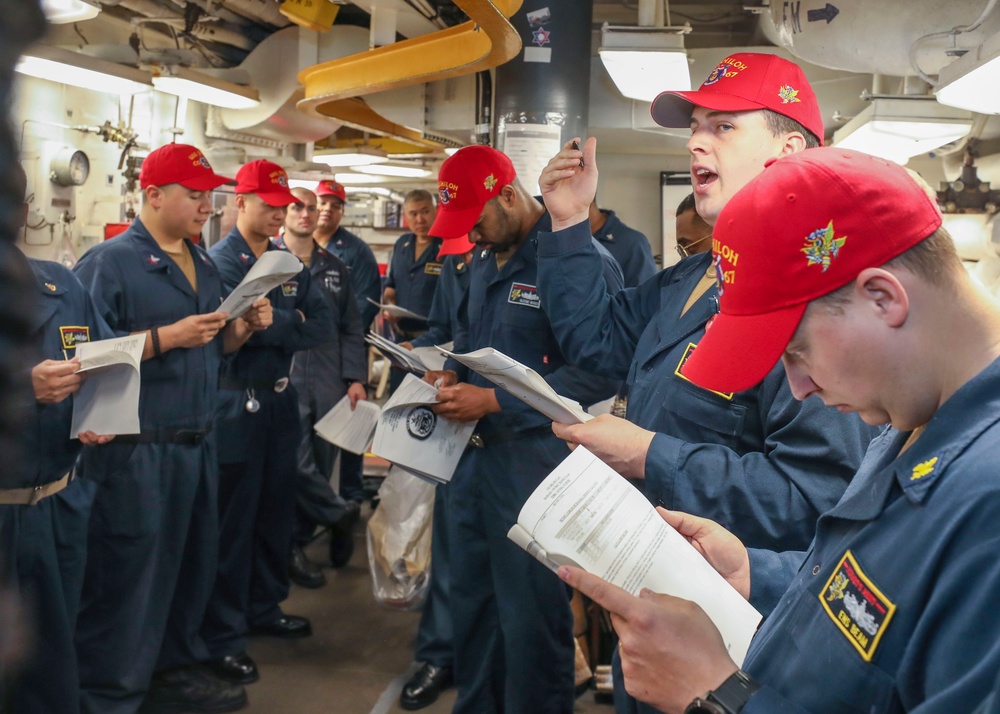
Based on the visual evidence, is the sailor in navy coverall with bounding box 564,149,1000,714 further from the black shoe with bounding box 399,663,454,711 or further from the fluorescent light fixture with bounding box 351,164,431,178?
the fluorescent light fixture with bounding box 351,164,431,178

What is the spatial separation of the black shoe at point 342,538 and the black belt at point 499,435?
6.67 ft

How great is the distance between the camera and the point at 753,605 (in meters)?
1.31

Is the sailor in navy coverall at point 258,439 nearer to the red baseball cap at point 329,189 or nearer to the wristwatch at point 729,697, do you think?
the red baseball cap at point 329,189

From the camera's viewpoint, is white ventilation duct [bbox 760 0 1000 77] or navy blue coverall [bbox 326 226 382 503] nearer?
white ventilation duct [bbox 760 0 1000 77]

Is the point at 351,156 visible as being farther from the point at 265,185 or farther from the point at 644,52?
the point at 644,52

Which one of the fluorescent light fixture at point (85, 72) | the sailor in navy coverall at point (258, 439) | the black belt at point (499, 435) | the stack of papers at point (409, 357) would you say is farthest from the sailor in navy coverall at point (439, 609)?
the fluorescent light fixture at point (85, 72)

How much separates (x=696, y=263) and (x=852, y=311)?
3.31 ft

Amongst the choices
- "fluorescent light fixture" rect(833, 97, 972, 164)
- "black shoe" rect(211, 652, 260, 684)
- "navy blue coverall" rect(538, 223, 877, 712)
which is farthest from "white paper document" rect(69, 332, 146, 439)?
"fluorescent light fixture" rect(833, 97, 972, 164)

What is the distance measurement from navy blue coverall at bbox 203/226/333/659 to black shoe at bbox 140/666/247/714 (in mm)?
175

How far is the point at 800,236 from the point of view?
86cm

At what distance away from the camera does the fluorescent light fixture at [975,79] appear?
2002mm

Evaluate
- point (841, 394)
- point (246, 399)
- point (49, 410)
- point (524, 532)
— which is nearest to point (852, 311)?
point (841, 394)

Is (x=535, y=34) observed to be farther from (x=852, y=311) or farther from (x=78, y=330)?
(x=852, y=311)

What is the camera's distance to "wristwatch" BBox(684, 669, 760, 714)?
0.88 metres
